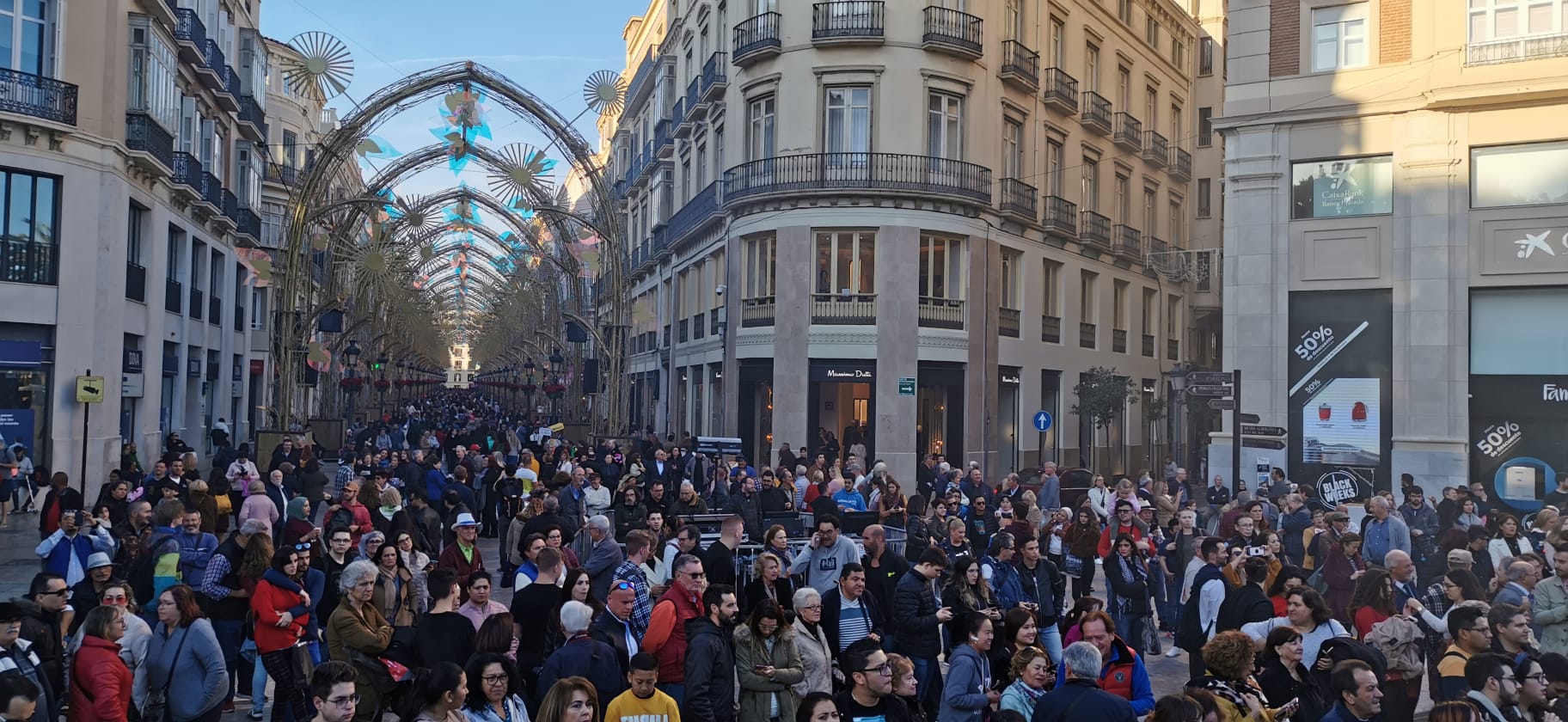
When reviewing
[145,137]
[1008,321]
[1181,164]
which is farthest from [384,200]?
[1181,164]

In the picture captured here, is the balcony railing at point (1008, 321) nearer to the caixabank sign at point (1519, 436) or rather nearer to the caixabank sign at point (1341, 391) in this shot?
the caixabank sign at point (1341, 391)

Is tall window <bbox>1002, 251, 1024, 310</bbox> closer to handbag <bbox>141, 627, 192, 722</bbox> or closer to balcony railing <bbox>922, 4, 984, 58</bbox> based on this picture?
balcony railing <bbox>922, 4, 984, 58</bbox>

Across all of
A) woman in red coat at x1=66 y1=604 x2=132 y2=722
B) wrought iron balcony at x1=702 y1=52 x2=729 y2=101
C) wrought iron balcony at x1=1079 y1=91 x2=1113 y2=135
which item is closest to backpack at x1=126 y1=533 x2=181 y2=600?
woman in red coat at x1=66 y1=604 x2=132 y2=722

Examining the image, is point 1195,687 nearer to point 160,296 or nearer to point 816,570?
point 816,570

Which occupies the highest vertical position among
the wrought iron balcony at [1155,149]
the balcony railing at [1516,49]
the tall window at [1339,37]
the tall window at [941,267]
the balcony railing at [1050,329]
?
the wrought iron balcony at [1155,149]

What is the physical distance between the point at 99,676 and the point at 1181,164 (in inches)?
1701

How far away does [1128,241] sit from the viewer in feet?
131

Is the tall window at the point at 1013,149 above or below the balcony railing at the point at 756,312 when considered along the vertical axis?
above

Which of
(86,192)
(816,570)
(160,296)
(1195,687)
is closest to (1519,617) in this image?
(1195,687)

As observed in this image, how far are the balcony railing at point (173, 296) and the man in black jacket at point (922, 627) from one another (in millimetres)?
28128

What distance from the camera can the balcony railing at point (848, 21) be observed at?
94.8 feet

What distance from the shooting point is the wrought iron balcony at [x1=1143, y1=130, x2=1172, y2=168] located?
41.0 metres

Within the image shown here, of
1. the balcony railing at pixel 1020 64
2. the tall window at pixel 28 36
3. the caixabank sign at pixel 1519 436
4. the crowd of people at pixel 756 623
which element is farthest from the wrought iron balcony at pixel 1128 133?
the tall window at pixel 28 36

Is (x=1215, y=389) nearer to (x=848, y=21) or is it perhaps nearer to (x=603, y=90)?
(x=848, y=21)
